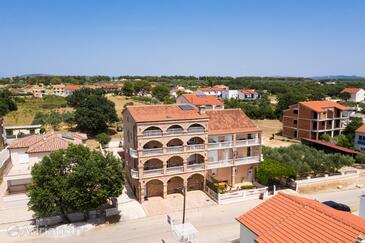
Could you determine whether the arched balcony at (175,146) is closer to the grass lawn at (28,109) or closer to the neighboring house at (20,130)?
the neighboring house at (20,130)

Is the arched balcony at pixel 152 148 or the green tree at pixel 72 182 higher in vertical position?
the arched balcony at pixel 152 148

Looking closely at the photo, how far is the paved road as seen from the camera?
1043 inches

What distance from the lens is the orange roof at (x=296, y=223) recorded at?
680 inches

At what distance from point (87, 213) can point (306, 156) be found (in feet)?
101

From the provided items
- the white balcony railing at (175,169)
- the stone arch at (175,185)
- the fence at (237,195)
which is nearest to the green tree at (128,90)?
the stone arch at (175,185)

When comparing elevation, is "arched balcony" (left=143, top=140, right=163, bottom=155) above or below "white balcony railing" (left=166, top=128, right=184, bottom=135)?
below

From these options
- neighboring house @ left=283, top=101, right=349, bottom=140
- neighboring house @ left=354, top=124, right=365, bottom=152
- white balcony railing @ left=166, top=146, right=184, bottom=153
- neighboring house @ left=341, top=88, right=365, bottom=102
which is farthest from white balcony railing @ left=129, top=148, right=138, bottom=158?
neighboring house @ left=341, top=88, right=365, bottom=102

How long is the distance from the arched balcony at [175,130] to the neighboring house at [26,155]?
1115 cm

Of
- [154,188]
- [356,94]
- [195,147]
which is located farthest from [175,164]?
[356,94]

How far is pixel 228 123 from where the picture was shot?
38.3 m

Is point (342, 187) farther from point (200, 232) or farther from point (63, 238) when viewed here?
point (63, 238)

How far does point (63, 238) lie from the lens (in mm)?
26625

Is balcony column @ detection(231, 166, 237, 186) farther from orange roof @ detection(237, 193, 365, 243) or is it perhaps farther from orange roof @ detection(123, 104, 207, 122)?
orange roof @ detection(237, 193, 365, 243)

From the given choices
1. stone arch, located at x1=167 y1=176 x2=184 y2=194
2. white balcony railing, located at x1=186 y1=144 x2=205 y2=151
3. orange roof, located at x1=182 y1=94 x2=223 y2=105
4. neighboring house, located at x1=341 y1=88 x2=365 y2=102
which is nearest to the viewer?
white balcony railing, located at x1=186 y1=144 x2=205 y2=151
